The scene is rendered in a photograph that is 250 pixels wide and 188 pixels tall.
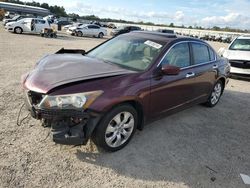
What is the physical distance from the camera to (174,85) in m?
4.31

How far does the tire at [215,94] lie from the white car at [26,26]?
20736 millimetres

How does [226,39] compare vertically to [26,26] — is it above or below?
below

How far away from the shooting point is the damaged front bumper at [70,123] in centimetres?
308

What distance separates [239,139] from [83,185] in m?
3.07

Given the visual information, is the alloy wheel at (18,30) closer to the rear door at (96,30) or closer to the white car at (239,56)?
the rear door at (96,30)

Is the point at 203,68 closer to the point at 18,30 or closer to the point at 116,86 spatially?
the point at 116,86

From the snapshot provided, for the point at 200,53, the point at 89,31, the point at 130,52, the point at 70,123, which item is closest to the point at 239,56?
the point at 200,53

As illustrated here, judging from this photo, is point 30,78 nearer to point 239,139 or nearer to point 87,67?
point 87,67

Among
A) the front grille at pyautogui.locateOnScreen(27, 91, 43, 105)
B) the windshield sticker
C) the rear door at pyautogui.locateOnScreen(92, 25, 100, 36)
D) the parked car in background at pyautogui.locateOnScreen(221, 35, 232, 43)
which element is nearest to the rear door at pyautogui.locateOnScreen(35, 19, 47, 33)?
the rear door at pyautogui.locateOnScreen(92, 25, 100, 36)

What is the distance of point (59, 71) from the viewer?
139 inches

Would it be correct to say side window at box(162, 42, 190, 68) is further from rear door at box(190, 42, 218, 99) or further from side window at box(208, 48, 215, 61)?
side window at box(208, 48, 215, 61)

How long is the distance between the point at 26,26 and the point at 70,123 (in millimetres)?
22557

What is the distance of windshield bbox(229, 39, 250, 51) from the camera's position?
1050 centimetres

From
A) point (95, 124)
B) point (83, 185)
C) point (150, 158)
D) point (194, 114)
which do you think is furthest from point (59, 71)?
point (194, 114)
